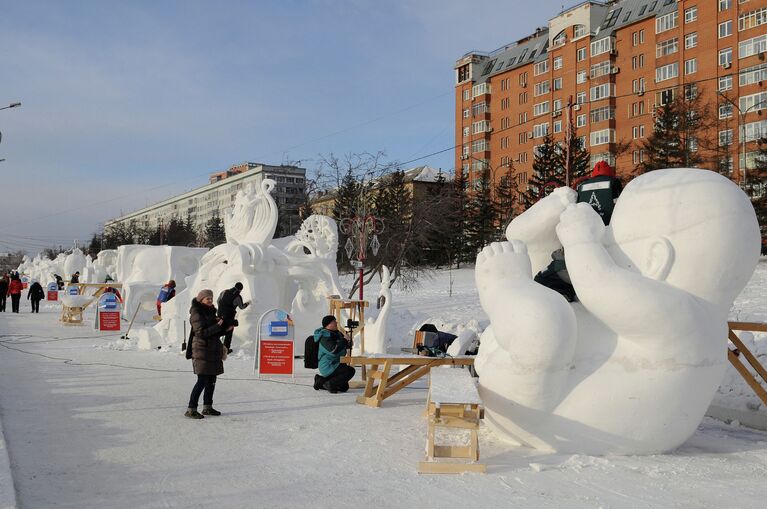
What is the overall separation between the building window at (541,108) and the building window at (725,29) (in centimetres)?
1410

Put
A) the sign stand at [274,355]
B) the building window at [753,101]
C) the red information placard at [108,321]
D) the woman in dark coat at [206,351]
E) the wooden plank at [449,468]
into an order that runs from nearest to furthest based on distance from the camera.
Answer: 1. the wooden plank at [449,468]
2. the woman in dark coat at [206,351]
3. the sign stand at [274,355]
4. the red information placard at [108,321]
5. the building window at [753,101]

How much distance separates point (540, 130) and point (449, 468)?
171ft

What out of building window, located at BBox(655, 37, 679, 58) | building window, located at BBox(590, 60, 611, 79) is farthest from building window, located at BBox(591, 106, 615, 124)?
building window, located at BBox(655, 37, 679, 58)

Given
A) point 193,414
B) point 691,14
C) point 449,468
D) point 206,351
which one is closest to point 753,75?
point 691,14

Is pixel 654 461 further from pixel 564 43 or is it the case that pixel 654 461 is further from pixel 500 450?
pixel 564 43

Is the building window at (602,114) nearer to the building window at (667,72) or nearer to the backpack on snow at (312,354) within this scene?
the building window at (667,72)

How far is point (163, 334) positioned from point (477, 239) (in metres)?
35.0

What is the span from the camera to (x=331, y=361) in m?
9.44

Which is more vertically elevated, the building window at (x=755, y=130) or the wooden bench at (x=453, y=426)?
the building window at (x=755, y=130)

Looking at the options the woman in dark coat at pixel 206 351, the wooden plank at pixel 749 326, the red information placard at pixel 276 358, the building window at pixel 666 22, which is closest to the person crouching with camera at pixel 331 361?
the red information placard at pixel 276 358

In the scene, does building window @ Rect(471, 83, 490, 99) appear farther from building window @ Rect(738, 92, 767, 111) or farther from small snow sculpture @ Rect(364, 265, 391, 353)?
small snow sculpture @ Rect(364, 265, 391, 353)

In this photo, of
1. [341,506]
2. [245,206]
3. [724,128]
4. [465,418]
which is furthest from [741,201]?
[724,128]

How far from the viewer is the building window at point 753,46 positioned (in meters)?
40.3

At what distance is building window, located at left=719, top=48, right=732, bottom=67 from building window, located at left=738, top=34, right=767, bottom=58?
0.64m
